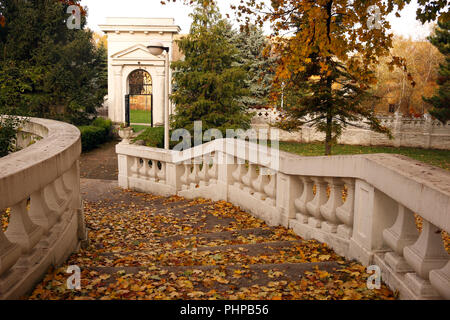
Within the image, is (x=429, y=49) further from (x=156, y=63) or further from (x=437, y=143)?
(x=156, y=63)

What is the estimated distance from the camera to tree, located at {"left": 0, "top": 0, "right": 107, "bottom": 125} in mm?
22375

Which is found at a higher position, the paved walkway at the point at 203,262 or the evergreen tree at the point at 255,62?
the evergreen tree at the point at 255,62

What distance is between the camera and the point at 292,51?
855cm

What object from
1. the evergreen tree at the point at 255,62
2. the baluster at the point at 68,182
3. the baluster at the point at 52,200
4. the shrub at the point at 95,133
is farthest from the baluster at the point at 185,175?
the evergreen tree at the point at 255,62

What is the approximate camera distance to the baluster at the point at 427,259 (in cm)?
256

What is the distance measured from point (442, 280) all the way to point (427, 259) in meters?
0.26

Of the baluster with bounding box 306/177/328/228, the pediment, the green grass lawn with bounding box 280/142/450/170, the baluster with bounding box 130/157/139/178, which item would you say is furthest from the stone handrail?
the pediment

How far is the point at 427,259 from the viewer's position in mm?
2605

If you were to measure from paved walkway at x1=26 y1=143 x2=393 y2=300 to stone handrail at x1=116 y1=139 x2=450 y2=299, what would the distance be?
201 millimetres

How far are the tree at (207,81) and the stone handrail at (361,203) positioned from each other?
470 inches

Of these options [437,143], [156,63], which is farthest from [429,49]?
[156,63]

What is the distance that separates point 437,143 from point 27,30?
24.8 meters

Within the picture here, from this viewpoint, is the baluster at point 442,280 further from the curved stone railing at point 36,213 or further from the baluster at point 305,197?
the curved stone railing at point 36,213

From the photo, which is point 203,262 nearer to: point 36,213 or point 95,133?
point 36,213
